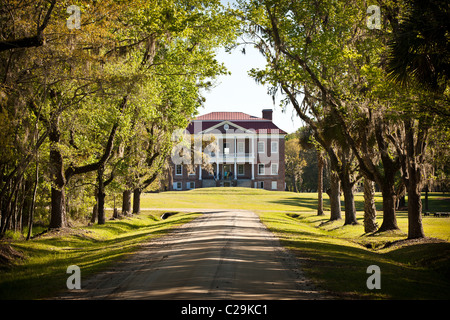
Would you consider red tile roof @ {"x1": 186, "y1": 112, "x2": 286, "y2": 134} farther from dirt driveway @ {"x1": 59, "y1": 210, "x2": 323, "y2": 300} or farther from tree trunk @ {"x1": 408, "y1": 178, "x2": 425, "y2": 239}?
dirt driveway @ {"x1": 59, "y1": 210, "x2": 323, "y2": 300}

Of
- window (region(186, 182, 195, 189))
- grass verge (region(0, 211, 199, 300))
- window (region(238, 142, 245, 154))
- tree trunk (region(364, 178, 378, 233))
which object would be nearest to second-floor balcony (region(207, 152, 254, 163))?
window (region(238, 142, 245, 154))

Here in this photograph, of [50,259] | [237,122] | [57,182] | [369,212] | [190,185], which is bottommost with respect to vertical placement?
[50,259]

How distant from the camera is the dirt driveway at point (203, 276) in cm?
820

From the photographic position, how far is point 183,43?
24.4 metres

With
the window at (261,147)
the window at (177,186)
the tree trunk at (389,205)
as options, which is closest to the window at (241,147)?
the window at (261,147)

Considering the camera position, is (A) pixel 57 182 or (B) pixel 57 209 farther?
(B) pixel 57 209

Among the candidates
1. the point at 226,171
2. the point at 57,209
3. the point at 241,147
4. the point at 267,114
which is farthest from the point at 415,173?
the point at 267,114

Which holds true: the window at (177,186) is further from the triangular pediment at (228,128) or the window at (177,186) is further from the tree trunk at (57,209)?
the tree trunk at (57,209)

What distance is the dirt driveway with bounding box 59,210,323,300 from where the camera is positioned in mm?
8195

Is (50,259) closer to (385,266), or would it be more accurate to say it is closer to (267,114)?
(385,266)

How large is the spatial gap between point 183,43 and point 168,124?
564 cm

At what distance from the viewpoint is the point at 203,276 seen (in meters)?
9.70

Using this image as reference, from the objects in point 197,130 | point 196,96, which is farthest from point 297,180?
point 196,96

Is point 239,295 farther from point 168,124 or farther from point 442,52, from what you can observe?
point 168,124
